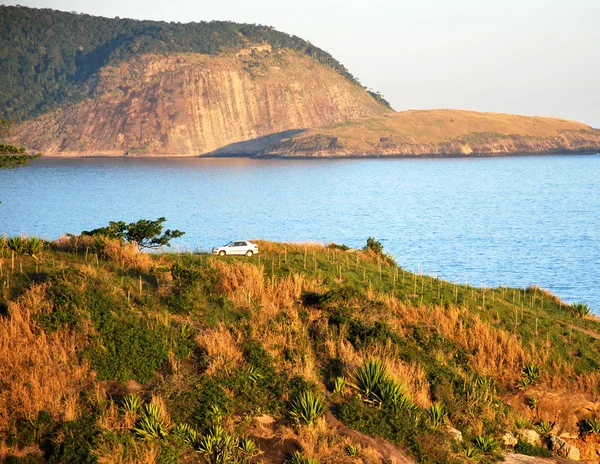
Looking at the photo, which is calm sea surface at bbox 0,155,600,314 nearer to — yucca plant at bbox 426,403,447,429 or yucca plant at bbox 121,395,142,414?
yucca plant at bbox 426,403,447,429

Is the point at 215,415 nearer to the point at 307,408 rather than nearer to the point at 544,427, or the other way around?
the point at 307,408

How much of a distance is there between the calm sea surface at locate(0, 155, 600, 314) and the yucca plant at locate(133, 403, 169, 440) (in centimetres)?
3214

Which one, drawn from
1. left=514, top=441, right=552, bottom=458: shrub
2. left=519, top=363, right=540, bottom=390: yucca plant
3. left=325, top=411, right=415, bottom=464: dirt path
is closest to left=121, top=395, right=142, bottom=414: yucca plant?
left=325, top=411, right=415, bottom=464: dirt path

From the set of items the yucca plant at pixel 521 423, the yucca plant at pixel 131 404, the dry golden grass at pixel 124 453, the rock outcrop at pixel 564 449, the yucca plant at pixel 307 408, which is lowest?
the rock outcrop at pixel 564 449

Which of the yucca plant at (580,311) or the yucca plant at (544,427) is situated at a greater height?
the yucca plant at (580,311)

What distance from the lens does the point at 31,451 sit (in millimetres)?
16750

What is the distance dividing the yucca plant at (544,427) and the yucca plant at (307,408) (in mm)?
6572

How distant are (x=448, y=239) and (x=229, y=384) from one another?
54204mm

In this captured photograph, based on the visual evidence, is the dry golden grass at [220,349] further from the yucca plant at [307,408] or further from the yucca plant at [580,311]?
the yucca plant at [580,311]

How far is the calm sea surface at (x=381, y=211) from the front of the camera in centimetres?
5978

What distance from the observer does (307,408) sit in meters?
18.4

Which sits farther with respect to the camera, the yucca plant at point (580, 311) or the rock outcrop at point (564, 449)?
the yucca plant at point (580, 311)

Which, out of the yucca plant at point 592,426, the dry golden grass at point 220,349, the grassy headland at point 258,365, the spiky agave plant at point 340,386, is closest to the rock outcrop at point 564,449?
the grassy headland at point 258,365

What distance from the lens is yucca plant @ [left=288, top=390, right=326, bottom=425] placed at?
18.3 m
